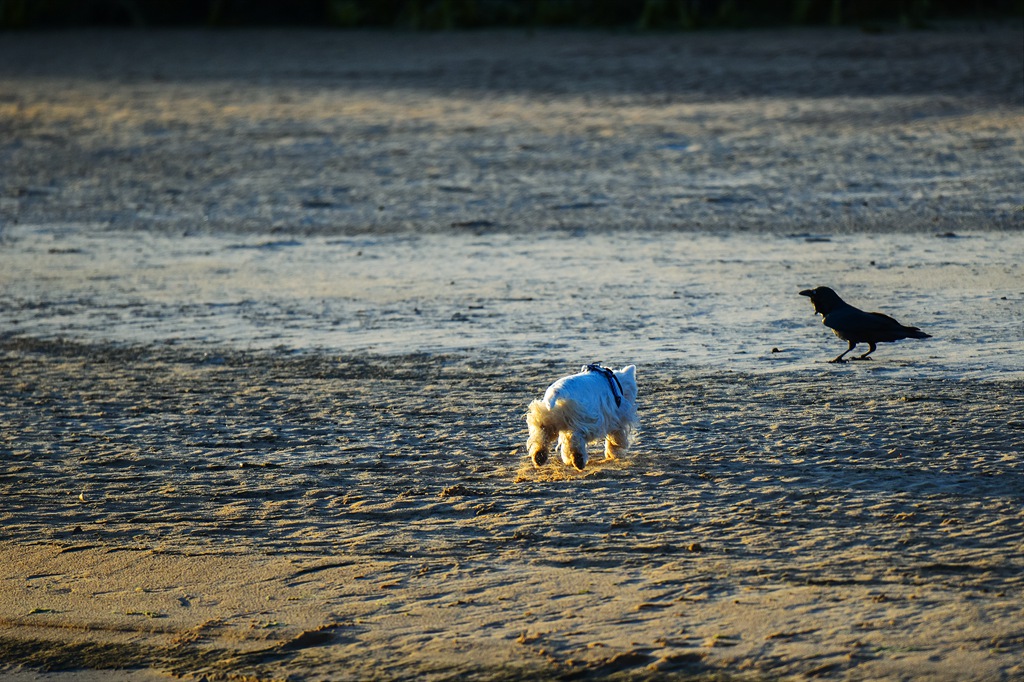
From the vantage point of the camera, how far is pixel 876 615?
470 centimetres

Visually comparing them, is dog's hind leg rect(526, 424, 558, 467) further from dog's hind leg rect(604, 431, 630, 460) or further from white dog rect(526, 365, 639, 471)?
dog's hind leg rect(604, 431, 630, 460)

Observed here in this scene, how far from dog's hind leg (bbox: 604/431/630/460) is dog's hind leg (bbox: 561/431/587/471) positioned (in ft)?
0.69

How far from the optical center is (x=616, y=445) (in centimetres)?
644

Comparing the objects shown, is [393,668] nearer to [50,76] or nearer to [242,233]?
[242,233]

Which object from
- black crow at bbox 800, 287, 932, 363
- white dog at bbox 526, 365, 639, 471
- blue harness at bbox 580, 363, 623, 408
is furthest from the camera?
black crow at bbox 800, 287, 932, 363

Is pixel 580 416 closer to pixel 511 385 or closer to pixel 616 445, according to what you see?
pixel 616 445

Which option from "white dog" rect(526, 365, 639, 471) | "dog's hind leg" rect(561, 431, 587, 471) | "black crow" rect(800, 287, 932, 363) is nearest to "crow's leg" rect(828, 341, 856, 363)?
"black crow" rect(800, 287, 932, 363)

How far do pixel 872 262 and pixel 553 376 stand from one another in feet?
12.2

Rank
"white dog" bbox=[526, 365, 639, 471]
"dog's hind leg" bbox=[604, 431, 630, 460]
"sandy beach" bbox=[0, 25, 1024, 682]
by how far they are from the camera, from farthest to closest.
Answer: "dog's hind leg" bbox=[604, 431, 630, 460], "white dog" bbox=[526, 365, 639, 471], "sandy beach" bbox=[0, 25, 1024, 682]

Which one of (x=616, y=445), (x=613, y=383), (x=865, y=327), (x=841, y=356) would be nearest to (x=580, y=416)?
(x=613, y=383)

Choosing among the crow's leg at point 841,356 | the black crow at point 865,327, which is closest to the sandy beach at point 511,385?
the crow's leg at point 841,356

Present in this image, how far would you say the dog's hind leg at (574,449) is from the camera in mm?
6166

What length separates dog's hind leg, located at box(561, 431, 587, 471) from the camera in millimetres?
6166

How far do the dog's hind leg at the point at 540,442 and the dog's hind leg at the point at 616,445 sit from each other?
0.31 m
